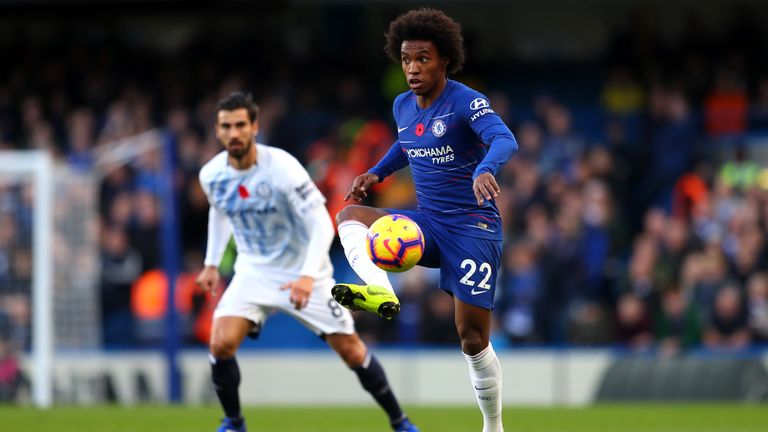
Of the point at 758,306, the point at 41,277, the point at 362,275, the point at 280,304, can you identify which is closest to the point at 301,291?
the point at 280,304

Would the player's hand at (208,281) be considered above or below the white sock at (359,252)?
below

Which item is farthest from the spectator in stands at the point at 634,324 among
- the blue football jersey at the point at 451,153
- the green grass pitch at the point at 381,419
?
the blue football jersey at the point at 451,153

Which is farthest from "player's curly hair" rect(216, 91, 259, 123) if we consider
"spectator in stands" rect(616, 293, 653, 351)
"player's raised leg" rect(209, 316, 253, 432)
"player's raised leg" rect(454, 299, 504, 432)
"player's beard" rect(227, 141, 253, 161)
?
"spectator in stands" rect(616, 293, 653, 351)

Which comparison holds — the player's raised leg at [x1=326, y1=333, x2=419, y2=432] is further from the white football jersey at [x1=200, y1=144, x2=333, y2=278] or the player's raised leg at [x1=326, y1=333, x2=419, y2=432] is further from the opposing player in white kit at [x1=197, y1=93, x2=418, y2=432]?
the white football jersey at [x1=200, y1=144, x2=333, y2=278]

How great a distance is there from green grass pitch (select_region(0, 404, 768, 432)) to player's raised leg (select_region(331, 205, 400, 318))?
3.21 m

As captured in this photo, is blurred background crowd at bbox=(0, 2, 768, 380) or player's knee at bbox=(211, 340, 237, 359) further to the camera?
blurred background crowd at bbox=(0, 2, 768, 380)

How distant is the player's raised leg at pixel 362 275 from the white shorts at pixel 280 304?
149 cm

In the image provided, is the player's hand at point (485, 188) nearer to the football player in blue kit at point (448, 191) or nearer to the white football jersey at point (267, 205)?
the football player in blue kit at point (448, 191)

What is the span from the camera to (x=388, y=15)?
22.4 metres

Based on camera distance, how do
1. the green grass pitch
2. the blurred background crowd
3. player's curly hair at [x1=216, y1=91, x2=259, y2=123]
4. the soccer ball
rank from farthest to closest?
the blurred background crowd, the green grass pitch, player's curly hair at [x1=216, y1=91, x2=259, y2=123], the soccer ball

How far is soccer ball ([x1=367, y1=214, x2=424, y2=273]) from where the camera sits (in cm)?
762

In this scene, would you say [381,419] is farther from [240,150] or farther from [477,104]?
[477,104]

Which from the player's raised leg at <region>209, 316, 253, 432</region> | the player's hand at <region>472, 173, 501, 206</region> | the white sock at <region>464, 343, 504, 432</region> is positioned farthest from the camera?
the player's raised leg at <region>209, 316, 253, 432</region>

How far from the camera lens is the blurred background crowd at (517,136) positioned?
16.2 m
